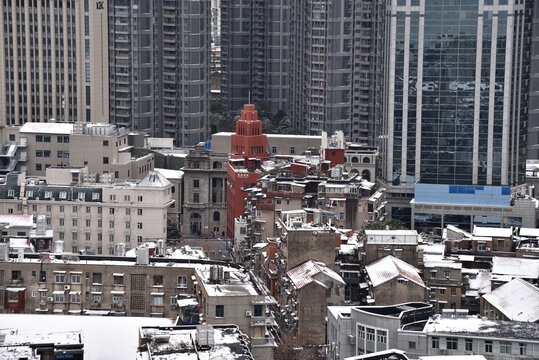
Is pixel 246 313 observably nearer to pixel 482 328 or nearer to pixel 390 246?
pixel 482 328

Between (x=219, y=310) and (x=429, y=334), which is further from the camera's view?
(x=219, y=310)

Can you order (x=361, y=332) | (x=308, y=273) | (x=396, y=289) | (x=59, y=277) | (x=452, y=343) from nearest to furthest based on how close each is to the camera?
1. (x=452, y=343)
2. (x=361, y=332)
3. (x=59, y=277)
4. (x=396, y=289)
5. (x=308, y=273)

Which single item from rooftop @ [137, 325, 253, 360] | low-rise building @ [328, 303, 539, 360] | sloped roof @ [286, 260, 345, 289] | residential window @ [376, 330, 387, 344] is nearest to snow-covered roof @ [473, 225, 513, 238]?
sloped roof @ [286, 260, 345, 289]

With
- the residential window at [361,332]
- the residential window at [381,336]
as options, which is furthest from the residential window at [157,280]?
the residential window at [381,336]

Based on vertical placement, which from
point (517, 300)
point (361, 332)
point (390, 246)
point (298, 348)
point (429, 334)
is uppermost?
point (390, 246)

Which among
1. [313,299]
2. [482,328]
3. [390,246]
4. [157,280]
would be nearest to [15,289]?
[157,280]
